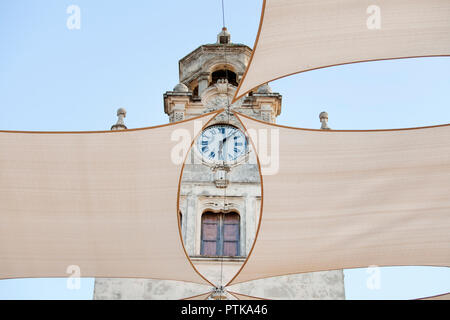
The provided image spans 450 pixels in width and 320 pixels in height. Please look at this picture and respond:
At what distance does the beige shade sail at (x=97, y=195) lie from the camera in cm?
1263

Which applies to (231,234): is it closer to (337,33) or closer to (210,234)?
(210,234)

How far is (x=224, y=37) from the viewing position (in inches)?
839

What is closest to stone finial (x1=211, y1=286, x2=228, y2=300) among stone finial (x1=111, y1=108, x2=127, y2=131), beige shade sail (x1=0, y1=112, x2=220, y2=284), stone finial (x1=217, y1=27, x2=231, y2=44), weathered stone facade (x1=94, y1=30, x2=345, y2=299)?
beige shade sail (x1=0, y1=112, x2=220, y2=284)

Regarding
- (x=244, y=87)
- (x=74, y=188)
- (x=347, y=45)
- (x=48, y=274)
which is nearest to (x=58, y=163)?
(x=74, y=188)

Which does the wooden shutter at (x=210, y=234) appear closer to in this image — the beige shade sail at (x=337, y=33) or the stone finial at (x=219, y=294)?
the stone finial at (x=219, y=294)

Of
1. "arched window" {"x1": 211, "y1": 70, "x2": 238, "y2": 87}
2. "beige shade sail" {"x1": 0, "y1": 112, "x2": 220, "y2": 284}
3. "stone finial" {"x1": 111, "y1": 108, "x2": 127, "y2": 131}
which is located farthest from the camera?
"arched window" {"x1": 211, "y1": 70, "x2": 238, "y2": 87}

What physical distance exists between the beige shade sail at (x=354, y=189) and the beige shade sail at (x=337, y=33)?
118 centimetres

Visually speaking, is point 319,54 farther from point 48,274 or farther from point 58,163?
point 48,274

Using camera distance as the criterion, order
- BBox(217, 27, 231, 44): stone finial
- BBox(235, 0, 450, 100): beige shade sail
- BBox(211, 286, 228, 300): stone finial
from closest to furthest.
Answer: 1. BBox(235, 0, 450, 100): beige shade sail
2. BBox(211, 286, 228, 300): stone finial
3. BBox(217, 27, 231, 44): stone finial

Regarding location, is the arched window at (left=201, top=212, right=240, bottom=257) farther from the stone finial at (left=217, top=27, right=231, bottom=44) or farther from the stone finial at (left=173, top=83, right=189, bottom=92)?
the stone finial at (left=217, top=27, right=231, bottom=44)

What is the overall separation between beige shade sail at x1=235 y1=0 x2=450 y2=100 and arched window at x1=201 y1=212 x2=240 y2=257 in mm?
4302

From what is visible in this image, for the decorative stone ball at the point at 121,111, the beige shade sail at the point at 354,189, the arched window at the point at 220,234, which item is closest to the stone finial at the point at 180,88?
the decorative stone ball at the point at 121,111

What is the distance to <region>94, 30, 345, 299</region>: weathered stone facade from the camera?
14492mm

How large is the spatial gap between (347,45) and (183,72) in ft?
29.6
